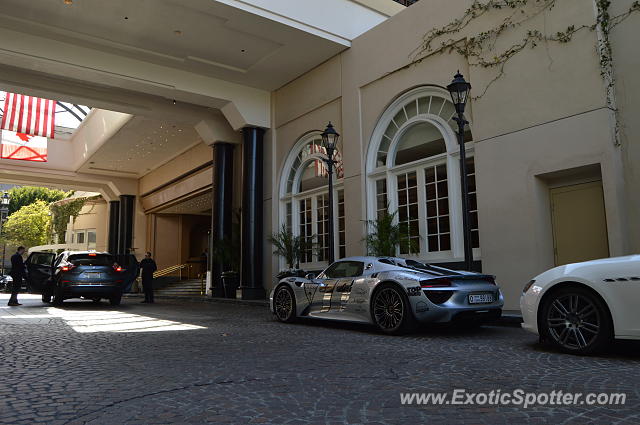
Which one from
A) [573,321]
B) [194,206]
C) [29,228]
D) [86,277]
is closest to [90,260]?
[86,277]

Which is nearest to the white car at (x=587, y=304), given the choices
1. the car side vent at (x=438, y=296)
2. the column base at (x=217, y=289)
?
the car side vent at (x=438, y=296)

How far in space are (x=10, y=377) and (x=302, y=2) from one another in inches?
485

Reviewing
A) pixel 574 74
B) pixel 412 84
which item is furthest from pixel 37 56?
pixel 574 74

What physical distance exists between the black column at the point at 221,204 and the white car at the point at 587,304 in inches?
544

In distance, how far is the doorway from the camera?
9.62 metres

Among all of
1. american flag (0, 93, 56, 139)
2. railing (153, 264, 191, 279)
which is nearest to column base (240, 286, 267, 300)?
american flag (0, 93, 56, 139)

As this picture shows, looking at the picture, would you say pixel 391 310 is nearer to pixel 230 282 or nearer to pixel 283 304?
pixel 283 304

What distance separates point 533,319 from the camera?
5.80 m

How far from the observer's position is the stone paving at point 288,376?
334 centimetres

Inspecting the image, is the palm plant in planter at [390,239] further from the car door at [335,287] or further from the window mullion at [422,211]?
the car door at [335,287]

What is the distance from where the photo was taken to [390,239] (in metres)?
12.5

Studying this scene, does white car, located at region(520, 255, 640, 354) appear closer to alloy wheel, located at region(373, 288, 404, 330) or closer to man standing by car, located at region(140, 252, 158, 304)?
alloy wheel, located at region(373, 288, 404, 330)

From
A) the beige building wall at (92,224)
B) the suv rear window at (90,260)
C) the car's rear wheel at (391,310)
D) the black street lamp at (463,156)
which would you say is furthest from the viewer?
the beige building wall at (92,224)

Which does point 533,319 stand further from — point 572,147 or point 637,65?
point 637,65
